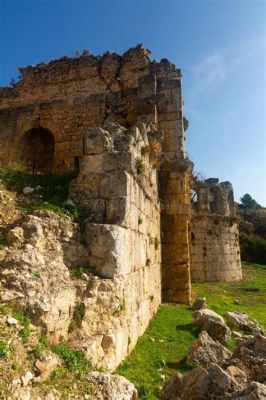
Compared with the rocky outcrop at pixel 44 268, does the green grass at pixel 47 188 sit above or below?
above

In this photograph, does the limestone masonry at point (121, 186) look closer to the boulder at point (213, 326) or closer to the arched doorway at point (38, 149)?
the arched doorway at point (38, 149)

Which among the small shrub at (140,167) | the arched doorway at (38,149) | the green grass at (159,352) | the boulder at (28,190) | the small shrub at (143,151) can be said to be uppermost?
the arched doorway at (38,149)

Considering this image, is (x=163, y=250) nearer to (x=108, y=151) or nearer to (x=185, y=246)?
(x=185, y=246)

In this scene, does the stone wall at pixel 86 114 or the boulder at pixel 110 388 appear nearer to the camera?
the boulder at pixel 110 388

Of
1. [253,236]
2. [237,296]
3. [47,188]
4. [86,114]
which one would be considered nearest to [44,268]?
[47,188]

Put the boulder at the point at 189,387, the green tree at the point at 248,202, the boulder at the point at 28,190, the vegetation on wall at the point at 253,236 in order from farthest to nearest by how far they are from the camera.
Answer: the green tree at the point at 248,202 < the vegetation on wall at the point at 253,236 < the boulder at the point at 28,190 < the boulder at the point at 189,387

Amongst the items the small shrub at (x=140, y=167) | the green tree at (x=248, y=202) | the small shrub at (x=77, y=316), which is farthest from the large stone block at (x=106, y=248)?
the green tree at (x=248, y=202)

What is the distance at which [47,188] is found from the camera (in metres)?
6.71

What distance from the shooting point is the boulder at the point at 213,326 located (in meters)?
7.02

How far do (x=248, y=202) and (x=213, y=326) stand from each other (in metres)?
52.8

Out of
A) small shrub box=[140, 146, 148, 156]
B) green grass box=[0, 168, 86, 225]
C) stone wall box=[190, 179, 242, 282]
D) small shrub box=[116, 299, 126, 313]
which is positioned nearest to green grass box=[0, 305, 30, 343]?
small shrub box=[116, 299, 126, 313]

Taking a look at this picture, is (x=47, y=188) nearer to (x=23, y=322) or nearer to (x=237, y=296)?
(x=23, y=322)

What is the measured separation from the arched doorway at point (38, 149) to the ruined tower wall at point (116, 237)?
191 inches

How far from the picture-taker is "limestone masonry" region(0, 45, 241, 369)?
487 centimetres
